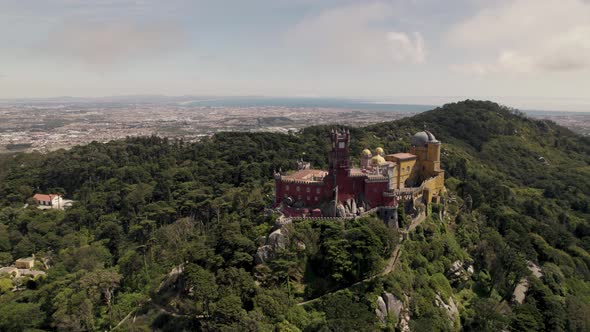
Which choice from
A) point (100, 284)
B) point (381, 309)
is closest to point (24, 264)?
point (100, 284)

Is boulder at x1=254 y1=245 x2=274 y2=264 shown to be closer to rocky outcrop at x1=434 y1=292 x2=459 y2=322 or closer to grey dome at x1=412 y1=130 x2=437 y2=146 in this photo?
rocky outcrop at x1=434 y1=292 x2=459 y2=322

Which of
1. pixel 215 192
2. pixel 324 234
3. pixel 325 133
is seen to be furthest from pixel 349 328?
pixel 325 133

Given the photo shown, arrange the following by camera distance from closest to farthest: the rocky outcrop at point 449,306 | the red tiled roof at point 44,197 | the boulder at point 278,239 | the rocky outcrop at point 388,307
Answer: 1. the rocky outcrop at point 388,307
2. the boulder at point 278,239
3. the rocky outcrop at point 449,306
4. the red tiled roof at point 44,197

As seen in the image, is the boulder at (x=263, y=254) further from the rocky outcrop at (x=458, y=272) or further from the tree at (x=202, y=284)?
the rocky outcrop at (x=458, y=272)

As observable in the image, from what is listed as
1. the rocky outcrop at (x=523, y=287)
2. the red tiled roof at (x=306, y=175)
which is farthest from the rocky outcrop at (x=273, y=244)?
the rocky outcrop at (x=523, y=287)

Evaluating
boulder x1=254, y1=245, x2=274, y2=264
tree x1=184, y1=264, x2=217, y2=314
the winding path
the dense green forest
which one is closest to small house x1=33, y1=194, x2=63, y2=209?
the dense green forest

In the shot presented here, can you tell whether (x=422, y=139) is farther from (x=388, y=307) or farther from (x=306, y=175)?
(x=388, y=307)
